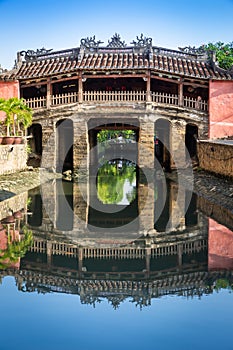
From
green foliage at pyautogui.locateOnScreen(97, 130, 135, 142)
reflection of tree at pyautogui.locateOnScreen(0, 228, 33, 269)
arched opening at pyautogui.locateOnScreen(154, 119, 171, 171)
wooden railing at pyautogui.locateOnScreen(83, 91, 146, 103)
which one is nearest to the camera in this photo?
reflection of tree at pyautogui.locateOnScreen(0, 228, 33, 269)

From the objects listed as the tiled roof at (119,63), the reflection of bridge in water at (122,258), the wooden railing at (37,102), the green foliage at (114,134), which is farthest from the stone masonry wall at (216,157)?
the green foliage at (114,134)

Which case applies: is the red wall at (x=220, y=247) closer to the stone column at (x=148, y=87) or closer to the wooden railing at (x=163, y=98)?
the stone column at (x=148, y=87)

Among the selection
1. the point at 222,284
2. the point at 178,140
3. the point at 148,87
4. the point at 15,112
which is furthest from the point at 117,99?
the point at 222,284

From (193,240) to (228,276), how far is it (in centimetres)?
317

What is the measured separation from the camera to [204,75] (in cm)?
2844

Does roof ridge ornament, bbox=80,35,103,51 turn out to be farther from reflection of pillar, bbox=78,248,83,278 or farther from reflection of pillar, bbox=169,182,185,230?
reflection of pillar, bbox=78,248,83,278

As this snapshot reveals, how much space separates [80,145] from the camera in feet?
93.1

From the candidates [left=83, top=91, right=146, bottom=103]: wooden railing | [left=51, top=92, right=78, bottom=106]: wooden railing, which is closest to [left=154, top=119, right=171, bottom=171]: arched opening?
[left=83, top=91, right=146, bottom=103]: wooden railing

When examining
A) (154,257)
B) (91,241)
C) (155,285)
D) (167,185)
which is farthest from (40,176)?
(155,285)

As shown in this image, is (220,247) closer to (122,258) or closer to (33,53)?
(122,258)

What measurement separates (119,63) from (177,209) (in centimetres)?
1340

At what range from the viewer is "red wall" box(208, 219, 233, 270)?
9.60 meters

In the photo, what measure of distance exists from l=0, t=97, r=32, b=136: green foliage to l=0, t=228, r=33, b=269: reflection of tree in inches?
549

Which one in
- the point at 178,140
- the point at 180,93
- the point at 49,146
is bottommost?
the point at 49,146
